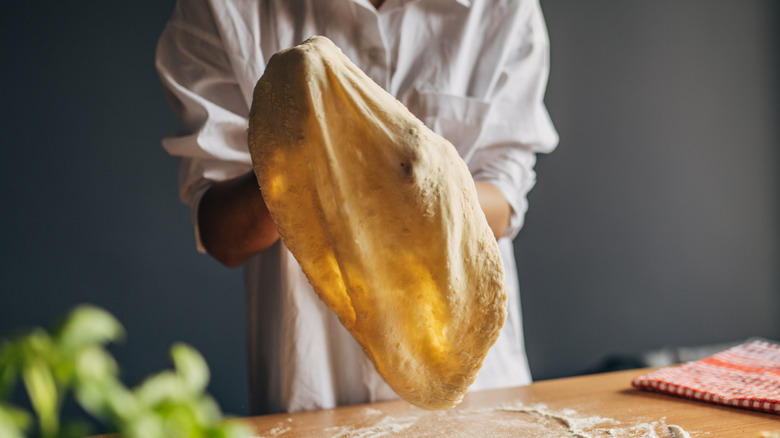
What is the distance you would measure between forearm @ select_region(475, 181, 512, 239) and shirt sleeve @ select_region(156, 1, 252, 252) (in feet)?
1.27

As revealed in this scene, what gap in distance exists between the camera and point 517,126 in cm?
116

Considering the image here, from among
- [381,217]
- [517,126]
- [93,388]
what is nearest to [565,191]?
[517,126]

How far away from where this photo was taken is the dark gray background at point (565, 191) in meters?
2.35

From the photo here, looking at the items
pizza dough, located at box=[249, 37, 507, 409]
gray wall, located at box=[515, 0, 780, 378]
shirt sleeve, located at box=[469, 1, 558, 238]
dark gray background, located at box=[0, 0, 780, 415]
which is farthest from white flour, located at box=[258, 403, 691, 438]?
gray wall, located at box=[515, 0, 780, 378]

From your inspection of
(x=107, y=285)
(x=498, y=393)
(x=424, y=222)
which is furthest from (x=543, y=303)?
(x=424, y=222)

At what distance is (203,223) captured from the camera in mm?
1013

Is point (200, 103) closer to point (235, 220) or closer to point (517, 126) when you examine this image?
point (235, 220)

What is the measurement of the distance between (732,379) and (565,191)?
Answer: 2.26m

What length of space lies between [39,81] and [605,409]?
2330mm

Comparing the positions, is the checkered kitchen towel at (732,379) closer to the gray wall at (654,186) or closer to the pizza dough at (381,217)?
the pizza dough at (381,217)

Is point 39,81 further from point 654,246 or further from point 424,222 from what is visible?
point 654,246

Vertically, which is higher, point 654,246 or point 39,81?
point 39,81

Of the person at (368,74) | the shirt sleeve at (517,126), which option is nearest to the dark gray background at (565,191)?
the person at (368,74)

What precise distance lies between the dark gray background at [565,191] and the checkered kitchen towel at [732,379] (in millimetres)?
1910
